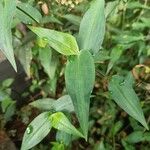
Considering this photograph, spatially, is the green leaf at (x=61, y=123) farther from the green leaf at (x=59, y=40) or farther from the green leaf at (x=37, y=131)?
the green leaf at (x=59, y=40)

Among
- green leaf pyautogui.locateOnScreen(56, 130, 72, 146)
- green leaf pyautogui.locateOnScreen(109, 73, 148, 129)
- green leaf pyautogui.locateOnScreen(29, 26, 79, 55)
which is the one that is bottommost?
green leaf pyautogui.locateOnScreen(56, 130, 72, 146)

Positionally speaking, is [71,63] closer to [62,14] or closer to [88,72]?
[88,72]

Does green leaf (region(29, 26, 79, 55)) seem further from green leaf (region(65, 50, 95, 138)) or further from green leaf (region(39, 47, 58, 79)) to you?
green leaf (region(39, 47, 58, 79))

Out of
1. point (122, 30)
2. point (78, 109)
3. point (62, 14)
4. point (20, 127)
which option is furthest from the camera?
point (20, 127)

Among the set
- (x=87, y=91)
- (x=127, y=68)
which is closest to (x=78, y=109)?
(x=87, y=91)

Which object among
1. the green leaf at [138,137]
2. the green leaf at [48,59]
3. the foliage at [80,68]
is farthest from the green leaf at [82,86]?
the green leaf at [138,137]

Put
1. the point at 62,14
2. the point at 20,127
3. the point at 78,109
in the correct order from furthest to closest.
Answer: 1. the point at 20,127
2. the point at 62,14
3. the point at 78,109

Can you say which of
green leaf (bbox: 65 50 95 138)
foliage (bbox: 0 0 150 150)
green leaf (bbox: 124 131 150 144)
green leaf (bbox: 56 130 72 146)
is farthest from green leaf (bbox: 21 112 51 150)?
Answer: green leaf (bbox: 124 131 150 144)
